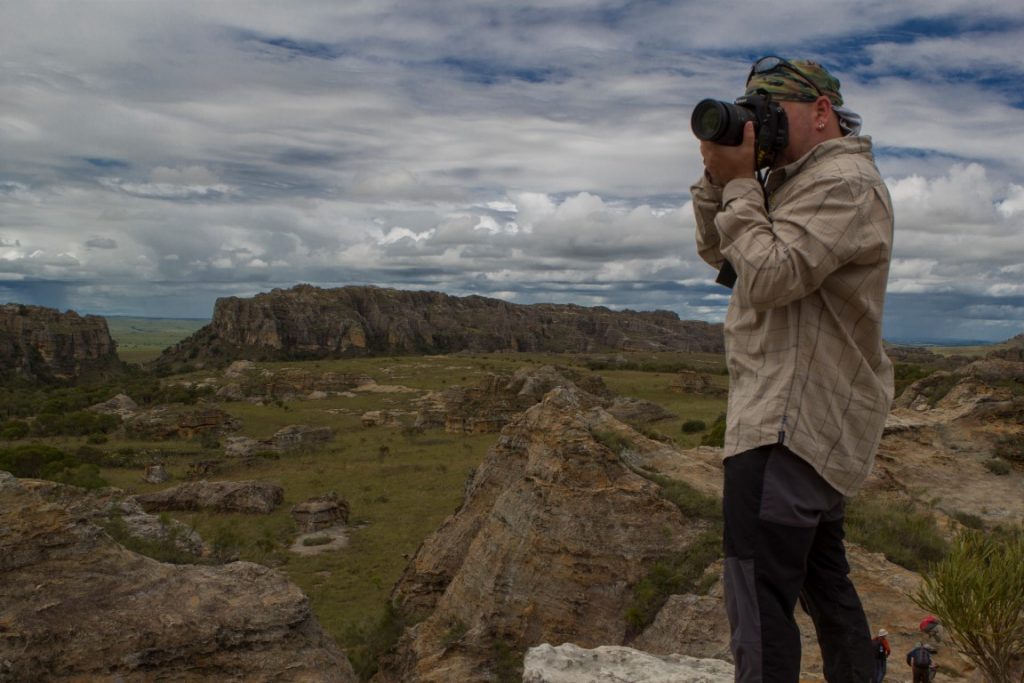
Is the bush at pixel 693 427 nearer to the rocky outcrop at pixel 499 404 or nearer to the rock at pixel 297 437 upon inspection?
the rocky outcrop at pixel 499 404

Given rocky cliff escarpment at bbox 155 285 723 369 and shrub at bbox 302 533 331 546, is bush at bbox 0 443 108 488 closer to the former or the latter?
shrub at bbox 302 533 331 546

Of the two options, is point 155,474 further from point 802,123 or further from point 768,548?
point 802,123

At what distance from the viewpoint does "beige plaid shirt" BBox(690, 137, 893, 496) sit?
2.40 metres

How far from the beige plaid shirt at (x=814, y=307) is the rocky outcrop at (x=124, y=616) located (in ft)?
25.1

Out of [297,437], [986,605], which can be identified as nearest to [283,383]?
[297,437]

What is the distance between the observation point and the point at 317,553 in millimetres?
21094

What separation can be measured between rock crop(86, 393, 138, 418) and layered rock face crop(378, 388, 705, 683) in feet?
159

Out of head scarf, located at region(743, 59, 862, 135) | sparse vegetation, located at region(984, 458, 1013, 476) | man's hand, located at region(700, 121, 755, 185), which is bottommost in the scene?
sparse vegetation, located at region(984, 458, 1013, 476)

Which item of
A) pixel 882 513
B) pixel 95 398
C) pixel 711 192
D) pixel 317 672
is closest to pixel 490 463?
pixel 317 672

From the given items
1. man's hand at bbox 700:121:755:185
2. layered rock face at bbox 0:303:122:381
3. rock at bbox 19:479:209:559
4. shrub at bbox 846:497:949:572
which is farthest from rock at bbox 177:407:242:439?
layered rock face at bbox 0:303:122:381

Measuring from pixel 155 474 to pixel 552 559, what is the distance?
28.8m

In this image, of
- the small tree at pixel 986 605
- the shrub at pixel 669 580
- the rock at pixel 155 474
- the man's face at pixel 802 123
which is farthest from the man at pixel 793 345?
the rock at pixel 155 474

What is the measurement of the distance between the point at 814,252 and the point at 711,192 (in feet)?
1.80

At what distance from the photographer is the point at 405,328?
133 meters
